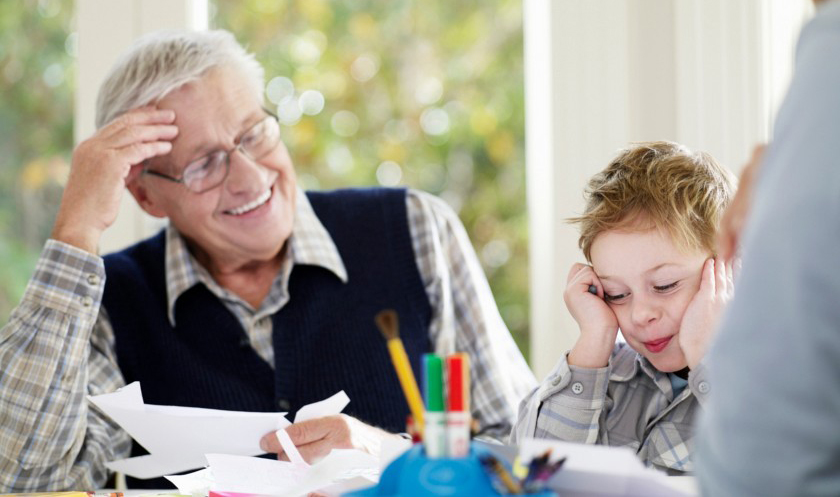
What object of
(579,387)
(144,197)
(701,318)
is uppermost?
(144,197)

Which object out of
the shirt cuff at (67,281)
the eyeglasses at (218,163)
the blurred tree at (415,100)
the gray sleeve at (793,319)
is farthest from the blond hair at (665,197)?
the blurred tree at (415,100)

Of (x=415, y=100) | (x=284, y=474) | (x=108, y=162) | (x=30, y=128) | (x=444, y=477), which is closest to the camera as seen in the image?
(x=444, y=477)

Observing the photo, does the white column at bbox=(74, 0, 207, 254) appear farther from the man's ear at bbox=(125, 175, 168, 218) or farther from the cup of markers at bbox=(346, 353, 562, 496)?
the cup of markers at bbox=(346, 353, 562, 496)

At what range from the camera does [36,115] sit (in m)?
2.43

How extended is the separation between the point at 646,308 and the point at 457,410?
0.62 metres

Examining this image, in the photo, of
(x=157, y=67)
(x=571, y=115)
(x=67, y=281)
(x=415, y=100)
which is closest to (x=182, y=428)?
(x=67, y=281)

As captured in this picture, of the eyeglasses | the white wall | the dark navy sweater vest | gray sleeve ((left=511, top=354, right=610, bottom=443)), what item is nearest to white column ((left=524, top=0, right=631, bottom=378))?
the white wall

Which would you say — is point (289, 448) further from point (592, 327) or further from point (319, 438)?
point (592, 327)

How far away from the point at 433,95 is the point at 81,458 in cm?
219

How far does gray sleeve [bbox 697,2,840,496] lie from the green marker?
0.21 m

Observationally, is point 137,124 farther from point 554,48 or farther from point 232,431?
point 554,48

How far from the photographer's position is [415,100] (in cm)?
351

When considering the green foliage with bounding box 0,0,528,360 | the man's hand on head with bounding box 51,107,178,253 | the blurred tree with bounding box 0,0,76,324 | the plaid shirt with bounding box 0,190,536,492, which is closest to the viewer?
the plaid shirt with bounding box 0,190,536,492

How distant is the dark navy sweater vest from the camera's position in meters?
1.76
